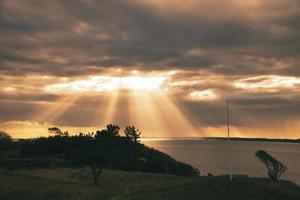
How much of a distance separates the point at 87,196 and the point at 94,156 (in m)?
29.7

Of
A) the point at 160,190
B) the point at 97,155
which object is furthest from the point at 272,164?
the point at 97,155

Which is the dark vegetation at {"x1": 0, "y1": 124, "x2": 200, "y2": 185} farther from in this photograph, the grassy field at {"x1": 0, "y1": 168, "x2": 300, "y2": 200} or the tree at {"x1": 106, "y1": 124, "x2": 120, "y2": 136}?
the grassy field at {"x1": 0, "y1": 168, "x2": 300, "y2": 200}

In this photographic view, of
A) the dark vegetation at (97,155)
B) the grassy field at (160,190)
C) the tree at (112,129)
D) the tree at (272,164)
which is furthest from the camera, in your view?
the tree at (112,129)

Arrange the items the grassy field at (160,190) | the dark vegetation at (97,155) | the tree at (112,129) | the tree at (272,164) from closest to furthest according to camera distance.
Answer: the grassy field at (160,190), the tree at (272,164), the dark vegetation at (97,155), the tree at (112,129)

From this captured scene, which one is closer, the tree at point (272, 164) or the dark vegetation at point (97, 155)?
the tree at point (272, 164)

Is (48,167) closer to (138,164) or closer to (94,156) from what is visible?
(94,156)

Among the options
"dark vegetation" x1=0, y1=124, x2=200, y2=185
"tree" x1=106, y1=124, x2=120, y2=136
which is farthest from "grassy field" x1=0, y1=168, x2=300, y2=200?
"tree" x1=106, y1=124, x2=120, y2=136

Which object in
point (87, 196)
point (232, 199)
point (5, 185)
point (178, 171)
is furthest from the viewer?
point (178, 171)

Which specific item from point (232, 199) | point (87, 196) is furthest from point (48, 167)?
point (232, 199)

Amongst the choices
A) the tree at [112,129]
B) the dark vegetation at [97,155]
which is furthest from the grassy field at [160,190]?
the tree at [112,129]

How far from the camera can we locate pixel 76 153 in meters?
92.8

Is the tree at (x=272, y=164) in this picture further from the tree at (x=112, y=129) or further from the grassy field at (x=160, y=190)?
the tree at (x=112, y=129)

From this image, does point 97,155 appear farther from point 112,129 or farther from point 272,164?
point 272,164

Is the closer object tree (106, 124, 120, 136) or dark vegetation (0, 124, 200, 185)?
dark vegetation (0, 124, 200, 185)
